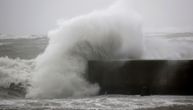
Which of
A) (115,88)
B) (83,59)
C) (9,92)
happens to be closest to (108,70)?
(115,88)

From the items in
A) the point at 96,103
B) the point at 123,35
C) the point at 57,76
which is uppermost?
the point at 123,35

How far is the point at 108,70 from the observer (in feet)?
28.6

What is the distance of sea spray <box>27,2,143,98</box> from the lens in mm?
8766

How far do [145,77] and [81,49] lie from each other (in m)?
2.41

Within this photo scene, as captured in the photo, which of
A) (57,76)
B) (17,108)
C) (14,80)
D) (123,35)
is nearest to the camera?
(17,108)

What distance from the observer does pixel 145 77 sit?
27.6 feet

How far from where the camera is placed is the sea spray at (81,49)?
877 cm

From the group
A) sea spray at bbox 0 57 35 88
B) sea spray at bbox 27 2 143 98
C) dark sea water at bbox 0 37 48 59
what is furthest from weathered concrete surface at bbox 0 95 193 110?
dark sea water at bbox 0 37 48 59

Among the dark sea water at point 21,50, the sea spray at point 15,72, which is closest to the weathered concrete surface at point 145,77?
the sea spray at point 15,72

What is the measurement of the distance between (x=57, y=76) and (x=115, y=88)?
66.2 inches

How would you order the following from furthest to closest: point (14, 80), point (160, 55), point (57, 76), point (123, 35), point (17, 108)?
point (160, 55) → point (123, 35) → point (14, 80) → point (57, 76) → point (17, 108)

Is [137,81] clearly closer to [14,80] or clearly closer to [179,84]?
[179,84]

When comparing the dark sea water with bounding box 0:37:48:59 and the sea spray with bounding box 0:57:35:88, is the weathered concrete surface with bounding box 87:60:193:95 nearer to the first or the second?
the sea spray with bounding box 0:57:35:88

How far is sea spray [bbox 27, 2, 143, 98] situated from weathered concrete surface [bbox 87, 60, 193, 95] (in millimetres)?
458
